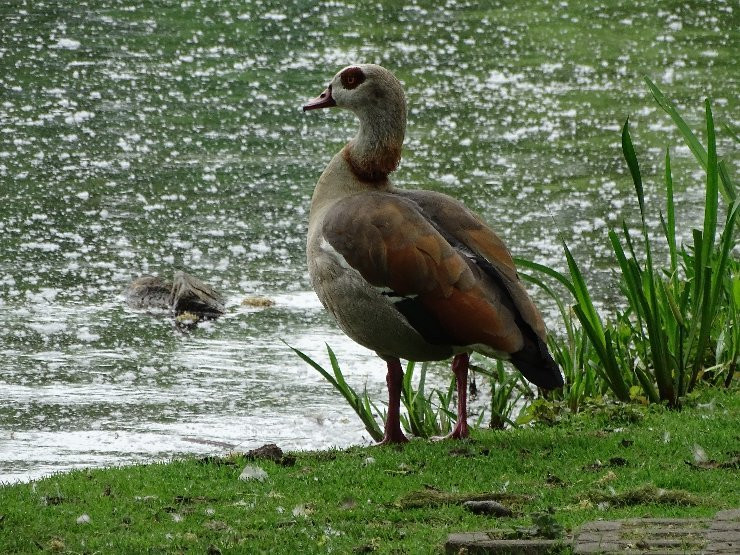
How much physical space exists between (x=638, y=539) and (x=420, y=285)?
221 cm

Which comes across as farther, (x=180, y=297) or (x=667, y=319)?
(x=180, y=297)

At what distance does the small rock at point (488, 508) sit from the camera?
5.16 meters

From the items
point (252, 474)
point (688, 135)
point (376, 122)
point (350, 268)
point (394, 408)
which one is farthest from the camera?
point (688, 135)

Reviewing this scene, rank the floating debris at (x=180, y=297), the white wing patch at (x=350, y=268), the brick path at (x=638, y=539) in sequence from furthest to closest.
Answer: the floating debris at (x=180, y=297)
the white wing patch at (x=350, y=268)
the brick path at (x=638, y=539)

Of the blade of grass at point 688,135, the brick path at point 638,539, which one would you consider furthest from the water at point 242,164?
the brick path at point 638,539

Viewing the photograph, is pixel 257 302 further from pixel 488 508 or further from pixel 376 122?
pixel 488 508

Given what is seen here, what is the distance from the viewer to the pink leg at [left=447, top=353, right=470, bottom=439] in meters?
6.80

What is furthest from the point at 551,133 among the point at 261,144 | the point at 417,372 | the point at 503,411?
the point at 503,411

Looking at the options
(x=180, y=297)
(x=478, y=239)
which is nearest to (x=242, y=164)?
(x=180, y=297)

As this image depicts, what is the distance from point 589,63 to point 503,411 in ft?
50.4

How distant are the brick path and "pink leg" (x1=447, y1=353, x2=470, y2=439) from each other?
2.24 m

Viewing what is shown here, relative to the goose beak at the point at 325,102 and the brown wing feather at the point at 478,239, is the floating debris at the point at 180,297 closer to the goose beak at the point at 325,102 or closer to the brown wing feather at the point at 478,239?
the goose beak at the point at 325,102

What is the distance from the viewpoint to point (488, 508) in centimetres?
519

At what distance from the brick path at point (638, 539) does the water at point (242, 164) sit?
3.78 metres
